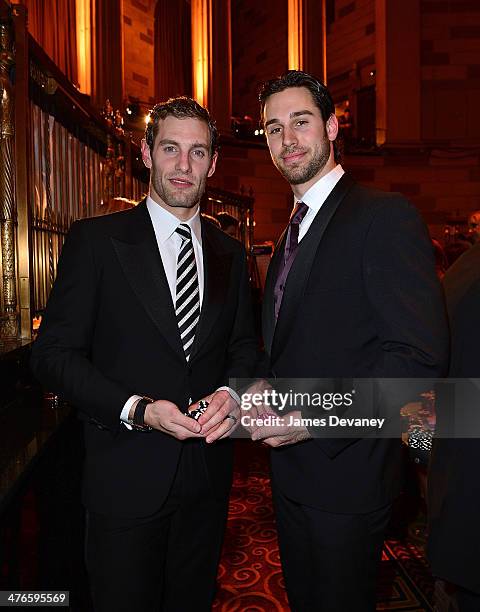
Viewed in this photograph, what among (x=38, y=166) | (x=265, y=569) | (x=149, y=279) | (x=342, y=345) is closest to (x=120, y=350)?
(x=149, y=279)

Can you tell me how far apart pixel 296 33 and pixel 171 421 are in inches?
553

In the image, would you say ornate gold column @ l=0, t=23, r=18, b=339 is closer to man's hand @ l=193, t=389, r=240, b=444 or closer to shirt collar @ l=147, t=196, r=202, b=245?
shirt collar @ l=147, t=196, r=202, b=245

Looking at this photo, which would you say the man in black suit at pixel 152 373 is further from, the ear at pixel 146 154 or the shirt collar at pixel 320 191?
the shirt collar at pixel 320 191

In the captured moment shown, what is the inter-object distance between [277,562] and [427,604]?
2.59 ft

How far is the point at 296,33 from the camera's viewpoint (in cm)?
1326

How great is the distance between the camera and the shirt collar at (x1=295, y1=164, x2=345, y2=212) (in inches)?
64.6

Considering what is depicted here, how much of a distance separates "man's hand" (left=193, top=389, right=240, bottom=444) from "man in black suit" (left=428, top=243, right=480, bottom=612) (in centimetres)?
66

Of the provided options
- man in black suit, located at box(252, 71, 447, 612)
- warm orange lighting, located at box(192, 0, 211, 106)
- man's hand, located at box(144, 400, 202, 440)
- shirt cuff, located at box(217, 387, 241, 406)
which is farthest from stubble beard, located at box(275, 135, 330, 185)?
warm orange lighting, located at box(192, 0, 211, 106)

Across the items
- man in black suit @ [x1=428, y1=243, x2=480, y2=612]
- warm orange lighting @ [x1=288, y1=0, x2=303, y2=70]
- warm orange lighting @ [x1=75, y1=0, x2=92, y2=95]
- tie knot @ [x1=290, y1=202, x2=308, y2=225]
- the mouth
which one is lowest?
man in black suit @ [x1=428, y1=243, x2=480, y2=612]

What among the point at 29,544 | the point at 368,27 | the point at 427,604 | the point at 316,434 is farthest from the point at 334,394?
the point at 368,27

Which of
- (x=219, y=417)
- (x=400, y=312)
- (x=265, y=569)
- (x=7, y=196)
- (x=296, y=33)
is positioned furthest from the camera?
(x=296, y=33)

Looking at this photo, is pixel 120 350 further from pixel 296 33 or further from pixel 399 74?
pixel 399 74

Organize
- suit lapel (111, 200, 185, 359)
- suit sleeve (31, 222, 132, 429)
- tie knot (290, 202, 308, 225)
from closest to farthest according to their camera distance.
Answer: suit sleeve (31, 222, 132, 429) < suit lapel (111, 200, 185, 359) < tie knot (290, 202, 308, 225)

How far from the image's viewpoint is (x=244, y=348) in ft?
6.03
